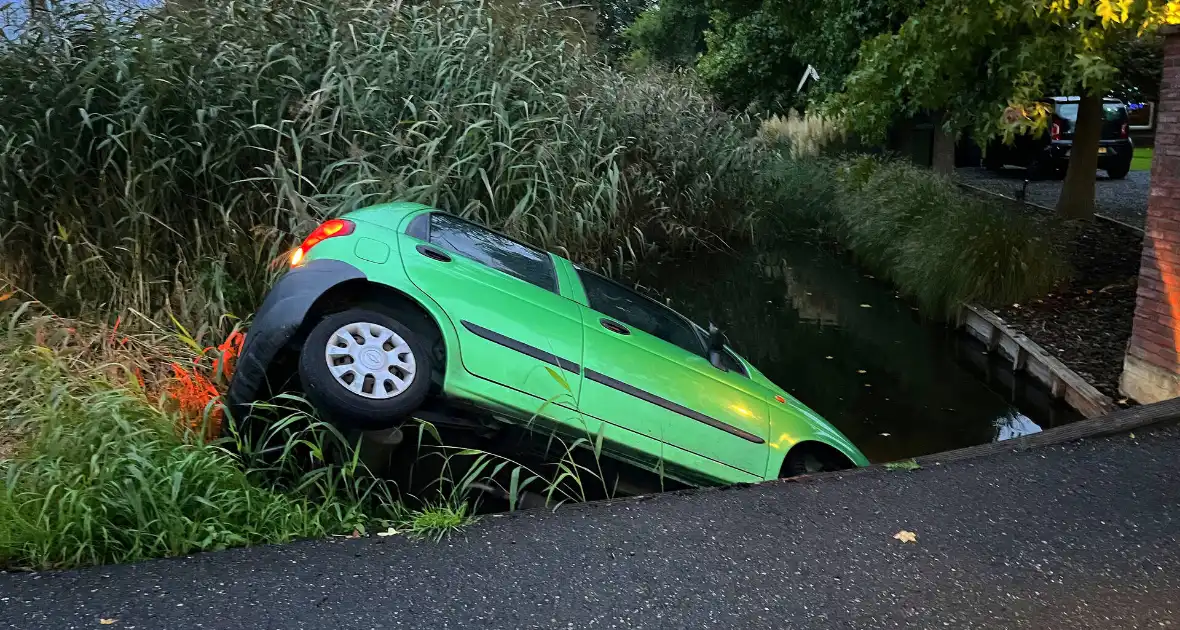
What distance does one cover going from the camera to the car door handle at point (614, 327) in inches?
185

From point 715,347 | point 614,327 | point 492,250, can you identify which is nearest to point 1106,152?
point 715,347

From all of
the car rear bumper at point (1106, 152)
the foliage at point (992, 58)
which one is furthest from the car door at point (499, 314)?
the car rear bumper at point (1106, 152)

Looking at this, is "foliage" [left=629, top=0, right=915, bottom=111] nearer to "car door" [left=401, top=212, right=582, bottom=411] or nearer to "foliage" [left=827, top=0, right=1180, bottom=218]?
"foliage" [left=827, top=0, right=1180, bottom=218]

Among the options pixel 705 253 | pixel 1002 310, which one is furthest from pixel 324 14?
pixel 1002 310

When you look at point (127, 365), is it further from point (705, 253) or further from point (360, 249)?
point (705, 253)

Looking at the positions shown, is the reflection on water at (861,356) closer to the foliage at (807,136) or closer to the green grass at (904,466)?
the green grass at (904,466)

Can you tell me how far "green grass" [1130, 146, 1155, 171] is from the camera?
1026 inches

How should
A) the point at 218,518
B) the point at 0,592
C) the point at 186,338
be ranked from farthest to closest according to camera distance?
the point at 186,338, the point at 218,518, the point at 0,592

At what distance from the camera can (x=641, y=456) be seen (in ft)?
14.9

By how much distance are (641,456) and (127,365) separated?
9.14 feet

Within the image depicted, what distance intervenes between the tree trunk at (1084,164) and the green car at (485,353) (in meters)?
11.6

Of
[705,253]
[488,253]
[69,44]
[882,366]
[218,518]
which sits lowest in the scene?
[882,366]

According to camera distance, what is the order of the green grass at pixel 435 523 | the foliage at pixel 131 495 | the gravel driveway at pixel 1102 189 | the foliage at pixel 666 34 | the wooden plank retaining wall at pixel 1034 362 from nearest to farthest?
the foliage at pixel 131 495
the green grass at pixel 435 523
the wooden plank retaining wall at pixel 1034 362
the gravel driveway at pixel 1102 189
the foliage at pixel 666 34

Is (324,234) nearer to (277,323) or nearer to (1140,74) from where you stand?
(277,323)
